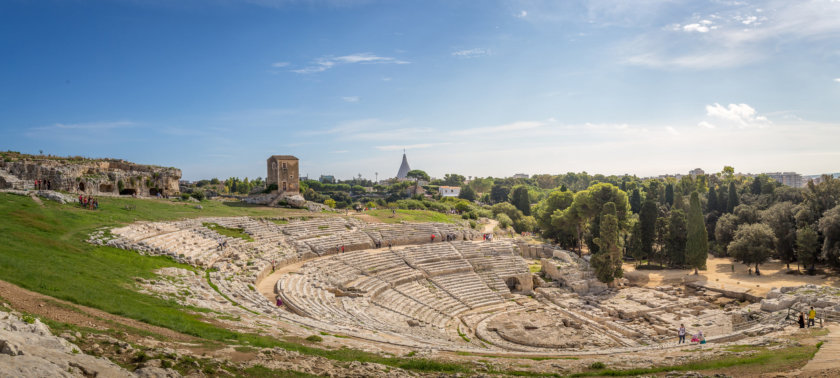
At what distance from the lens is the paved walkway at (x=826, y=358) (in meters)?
10.3

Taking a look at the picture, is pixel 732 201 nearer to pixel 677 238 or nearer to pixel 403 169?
pixel 677 238

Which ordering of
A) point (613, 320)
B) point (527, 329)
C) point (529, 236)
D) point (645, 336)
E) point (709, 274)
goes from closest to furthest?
point (645, 336)
point (527, 329)
point (613, 320)
point (709, 274)
point (529, 236)

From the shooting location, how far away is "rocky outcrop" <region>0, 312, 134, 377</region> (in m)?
5.92

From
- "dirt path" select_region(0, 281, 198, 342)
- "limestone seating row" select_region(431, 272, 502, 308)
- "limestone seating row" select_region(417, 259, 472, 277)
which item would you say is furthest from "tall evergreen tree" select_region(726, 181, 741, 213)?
"dirt path" select_region(0, 281, 198, 342)

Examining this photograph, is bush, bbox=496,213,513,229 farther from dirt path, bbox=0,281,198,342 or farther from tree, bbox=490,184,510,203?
dirt path, bbox=0,281,198,342

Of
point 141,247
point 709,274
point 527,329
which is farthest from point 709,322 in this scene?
point 141,247

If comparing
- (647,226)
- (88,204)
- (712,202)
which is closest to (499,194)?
(712,202)

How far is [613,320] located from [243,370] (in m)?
24.5

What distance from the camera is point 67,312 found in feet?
32.4

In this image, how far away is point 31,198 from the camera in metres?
24.1

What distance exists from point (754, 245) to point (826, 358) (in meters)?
30.0

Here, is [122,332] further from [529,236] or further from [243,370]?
[529,236]

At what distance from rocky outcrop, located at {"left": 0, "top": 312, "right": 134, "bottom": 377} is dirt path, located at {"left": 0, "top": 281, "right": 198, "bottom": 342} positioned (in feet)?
4.82

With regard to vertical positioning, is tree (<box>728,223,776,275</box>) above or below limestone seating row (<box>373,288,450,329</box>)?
above
